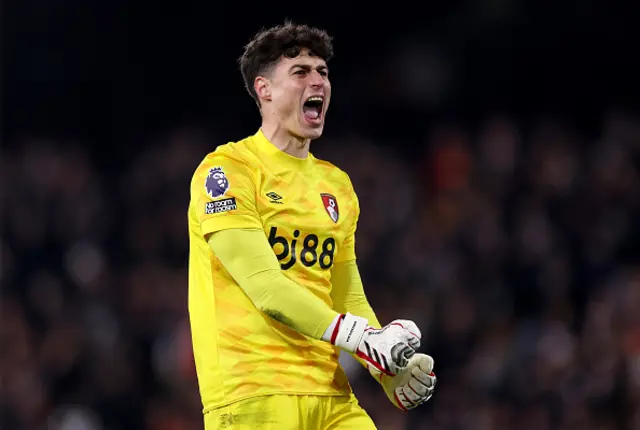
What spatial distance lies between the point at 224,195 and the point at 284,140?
1.85 ft

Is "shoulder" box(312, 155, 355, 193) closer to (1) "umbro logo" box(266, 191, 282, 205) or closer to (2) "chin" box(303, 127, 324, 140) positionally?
(2) "chin" box(303, 127, 324, 140)

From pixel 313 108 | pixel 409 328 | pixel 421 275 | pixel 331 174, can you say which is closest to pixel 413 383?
pixel 409 328

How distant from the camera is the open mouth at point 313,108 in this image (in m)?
5.44

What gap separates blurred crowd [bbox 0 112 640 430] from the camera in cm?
962

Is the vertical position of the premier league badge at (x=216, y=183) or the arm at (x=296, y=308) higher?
the premier league badge at (x=216, y=183)

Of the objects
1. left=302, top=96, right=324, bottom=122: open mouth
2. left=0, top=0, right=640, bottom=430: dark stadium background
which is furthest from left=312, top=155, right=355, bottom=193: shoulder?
left=0, top=0, right=640, bottom=430: dark stadium background

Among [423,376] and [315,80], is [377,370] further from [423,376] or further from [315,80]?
[315,80]

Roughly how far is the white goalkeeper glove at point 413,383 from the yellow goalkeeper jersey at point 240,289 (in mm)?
228

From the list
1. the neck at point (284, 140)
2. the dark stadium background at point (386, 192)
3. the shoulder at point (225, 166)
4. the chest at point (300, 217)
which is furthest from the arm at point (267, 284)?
the dark stadium background at point (386, 192)

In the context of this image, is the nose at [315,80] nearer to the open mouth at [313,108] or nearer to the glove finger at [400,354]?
the open mouth at [313,108]

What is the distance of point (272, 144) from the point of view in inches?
214
